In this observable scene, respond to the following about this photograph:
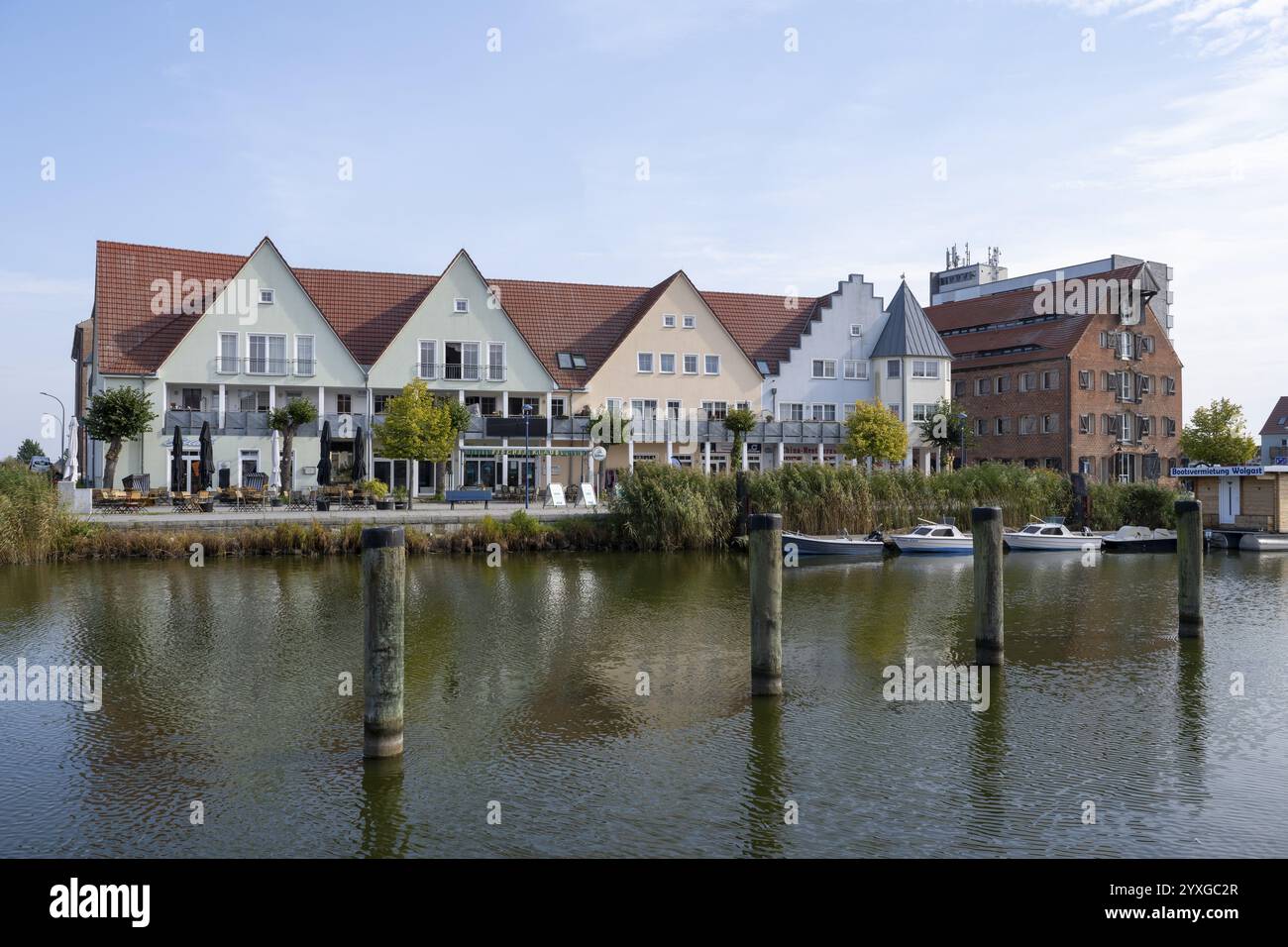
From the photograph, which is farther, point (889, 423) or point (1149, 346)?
point (1149, 346)

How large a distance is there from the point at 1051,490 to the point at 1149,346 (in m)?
31.4

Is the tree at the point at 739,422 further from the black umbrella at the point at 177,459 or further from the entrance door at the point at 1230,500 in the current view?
the black umbrella at the point at 177,459

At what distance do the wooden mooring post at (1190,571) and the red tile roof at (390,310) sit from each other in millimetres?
41797

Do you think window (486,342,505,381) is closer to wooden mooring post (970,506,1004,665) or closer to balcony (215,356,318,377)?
balcony (215,356,318,377)

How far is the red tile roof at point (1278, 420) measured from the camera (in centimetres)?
12206

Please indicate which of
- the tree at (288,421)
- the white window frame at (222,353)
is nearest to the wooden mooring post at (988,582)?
the tree at (288,421)

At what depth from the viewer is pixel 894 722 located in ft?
47.7

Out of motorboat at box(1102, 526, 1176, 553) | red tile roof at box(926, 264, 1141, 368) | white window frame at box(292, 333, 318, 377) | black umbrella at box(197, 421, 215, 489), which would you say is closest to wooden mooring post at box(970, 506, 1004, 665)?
motorboat at box(1102, 526, 1176, 553)

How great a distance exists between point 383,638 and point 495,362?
47.4m

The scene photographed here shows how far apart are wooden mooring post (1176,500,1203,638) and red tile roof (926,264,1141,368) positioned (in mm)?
51803

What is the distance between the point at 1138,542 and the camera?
43812 millimetres

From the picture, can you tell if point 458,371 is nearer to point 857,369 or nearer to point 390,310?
point 390,310

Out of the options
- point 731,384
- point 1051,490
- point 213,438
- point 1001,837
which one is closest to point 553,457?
point 731,384
